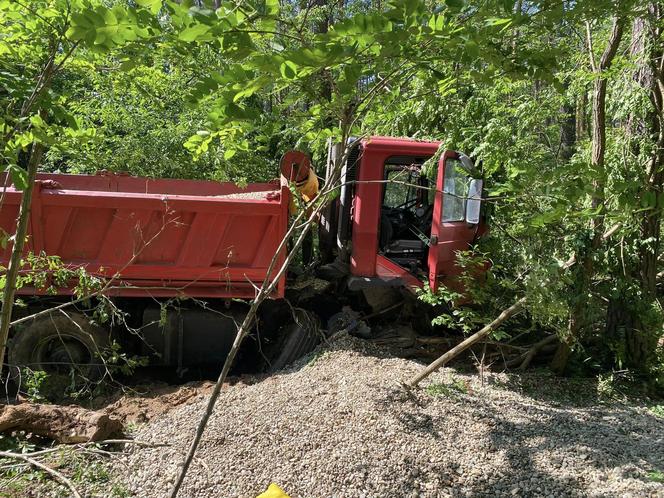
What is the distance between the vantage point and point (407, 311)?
5656mm

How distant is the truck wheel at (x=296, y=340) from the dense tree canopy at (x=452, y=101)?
166 cm

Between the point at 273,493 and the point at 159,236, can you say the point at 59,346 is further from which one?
the point at 273,493

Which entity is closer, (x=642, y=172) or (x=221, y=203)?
(x=642, y=172)

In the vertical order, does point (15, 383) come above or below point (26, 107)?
below

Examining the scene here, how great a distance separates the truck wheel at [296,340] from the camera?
5.18 metres

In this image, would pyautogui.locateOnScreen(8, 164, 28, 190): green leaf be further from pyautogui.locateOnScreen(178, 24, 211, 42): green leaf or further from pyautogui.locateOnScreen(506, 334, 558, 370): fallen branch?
pyautogui.locateOnScreen(506, 334, 558, 370): fallen branch

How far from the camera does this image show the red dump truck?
4609 millimetres

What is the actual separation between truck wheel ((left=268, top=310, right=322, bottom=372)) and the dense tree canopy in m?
1.66

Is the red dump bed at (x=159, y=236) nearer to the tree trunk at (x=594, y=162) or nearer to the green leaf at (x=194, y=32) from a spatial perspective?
the tree trunk at (x=594, y=162)

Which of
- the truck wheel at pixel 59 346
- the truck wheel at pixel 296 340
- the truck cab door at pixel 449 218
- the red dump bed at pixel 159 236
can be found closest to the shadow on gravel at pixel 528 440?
the truck cab door at pixel 449 218

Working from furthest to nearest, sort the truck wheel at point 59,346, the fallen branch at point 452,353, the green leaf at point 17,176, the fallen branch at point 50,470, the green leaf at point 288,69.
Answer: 1. the truck wheel at point 59,346
2. the fallen branch at point 452,353
3. the fallen branch at point 50,470
4. the green leaf at point 17,176
5. the green leaf at point 288,69

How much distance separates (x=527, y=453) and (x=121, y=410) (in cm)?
301

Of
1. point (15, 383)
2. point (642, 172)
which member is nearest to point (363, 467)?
point (642, 172)

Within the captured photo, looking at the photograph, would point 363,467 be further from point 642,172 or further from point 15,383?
point 15,383
